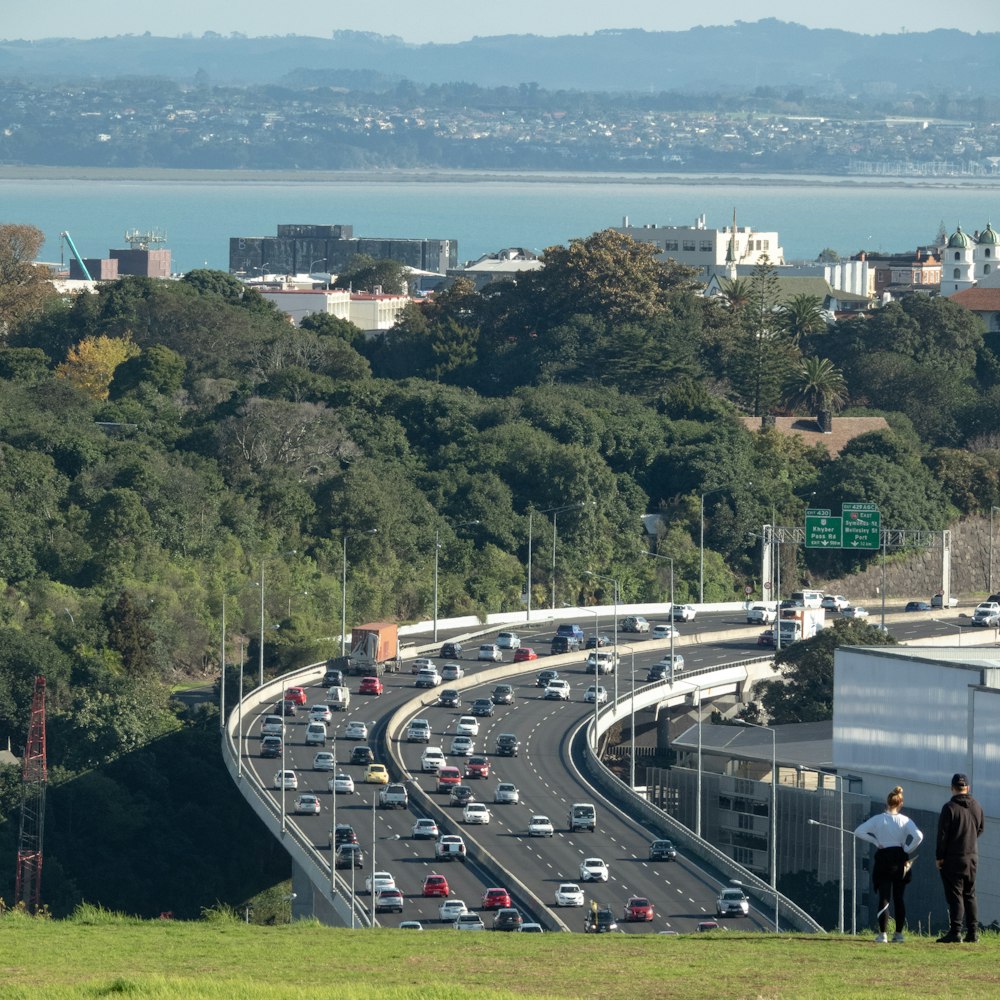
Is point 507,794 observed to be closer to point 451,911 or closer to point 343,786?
point 343,786

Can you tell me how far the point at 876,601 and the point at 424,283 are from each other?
313 ft

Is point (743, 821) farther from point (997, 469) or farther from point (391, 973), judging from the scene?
point (997, 469)

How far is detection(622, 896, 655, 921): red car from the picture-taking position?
47812mm

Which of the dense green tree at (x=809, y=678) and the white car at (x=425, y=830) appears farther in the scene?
the dense green tree at (x=809, y=678)

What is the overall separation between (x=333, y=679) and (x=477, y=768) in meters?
→ 13.9

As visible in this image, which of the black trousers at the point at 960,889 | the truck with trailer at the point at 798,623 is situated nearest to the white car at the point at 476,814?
the truck with trailer at the point at 798,623

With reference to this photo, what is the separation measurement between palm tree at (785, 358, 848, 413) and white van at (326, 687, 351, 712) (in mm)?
47678

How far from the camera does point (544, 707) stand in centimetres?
7606

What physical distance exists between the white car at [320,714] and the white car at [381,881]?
1894cm

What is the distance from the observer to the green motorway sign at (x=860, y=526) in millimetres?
90031

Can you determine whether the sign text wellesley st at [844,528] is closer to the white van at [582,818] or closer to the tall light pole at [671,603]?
the tall light pole at [671,603]

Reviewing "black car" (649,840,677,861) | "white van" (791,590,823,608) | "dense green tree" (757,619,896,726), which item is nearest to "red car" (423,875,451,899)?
"black car" (649,840,677,861)

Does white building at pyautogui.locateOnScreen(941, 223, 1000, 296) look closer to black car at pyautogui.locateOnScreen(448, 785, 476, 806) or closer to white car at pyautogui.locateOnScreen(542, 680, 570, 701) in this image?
white car at pyautogui.locateOnScreen(542, 680, 570, 701)

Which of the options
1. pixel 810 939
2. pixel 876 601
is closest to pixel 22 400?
pixel 876 601
